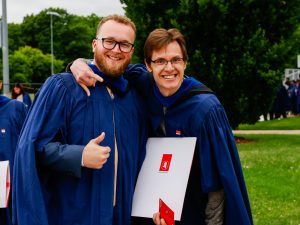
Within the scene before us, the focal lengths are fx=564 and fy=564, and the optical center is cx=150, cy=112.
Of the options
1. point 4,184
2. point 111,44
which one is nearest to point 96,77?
point 111,44

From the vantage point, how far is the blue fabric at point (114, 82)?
354 cm

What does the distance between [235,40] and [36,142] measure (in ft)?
36.9

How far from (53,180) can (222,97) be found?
11553mm

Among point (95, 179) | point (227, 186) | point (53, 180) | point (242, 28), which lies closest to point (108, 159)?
point (95, 179)

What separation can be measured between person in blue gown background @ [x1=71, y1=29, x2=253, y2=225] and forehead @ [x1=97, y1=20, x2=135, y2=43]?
148mm

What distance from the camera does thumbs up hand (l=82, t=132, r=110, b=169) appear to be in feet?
10.4

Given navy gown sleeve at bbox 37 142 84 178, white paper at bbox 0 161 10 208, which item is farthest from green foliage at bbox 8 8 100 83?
navy gown sleeve at bbox 37 142 84 178

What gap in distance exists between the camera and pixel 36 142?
3281 mm

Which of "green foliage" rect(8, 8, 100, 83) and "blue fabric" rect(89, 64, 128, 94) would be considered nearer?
"blue fabric" rect(89, 64, 128, 94)

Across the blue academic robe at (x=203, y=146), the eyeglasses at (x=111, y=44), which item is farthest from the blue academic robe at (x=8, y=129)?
the eyeglasses at (x=111, y=44)

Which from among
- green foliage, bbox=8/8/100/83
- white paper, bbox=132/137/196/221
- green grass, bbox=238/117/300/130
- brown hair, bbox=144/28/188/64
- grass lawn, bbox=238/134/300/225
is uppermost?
green foliage, bbox=8/8/100/83

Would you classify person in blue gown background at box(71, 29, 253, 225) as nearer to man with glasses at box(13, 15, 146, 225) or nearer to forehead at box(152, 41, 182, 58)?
forehead at box(152, 41, 182, 58)

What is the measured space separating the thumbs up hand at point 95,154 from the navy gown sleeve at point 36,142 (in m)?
0.25

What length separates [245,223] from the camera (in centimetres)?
343
